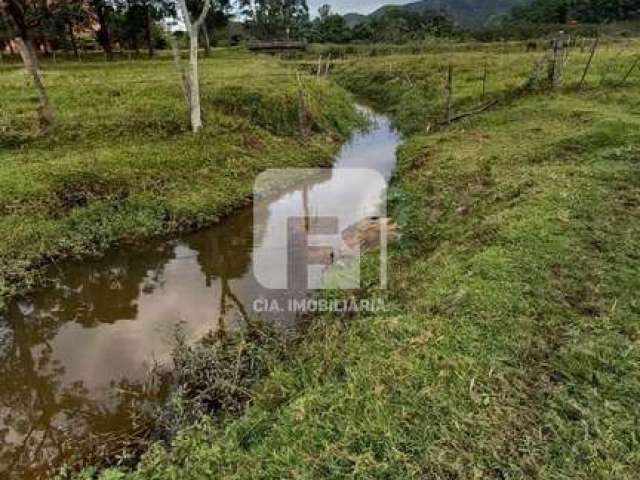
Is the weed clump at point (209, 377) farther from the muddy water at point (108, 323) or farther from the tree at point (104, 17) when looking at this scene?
the tree at point (104, 17)

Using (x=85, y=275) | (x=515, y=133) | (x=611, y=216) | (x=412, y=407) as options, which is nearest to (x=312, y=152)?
(x=515, y=133)

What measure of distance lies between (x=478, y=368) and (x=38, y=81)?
40.5 ft

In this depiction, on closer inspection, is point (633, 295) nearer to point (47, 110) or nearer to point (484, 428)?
point (484, 428)

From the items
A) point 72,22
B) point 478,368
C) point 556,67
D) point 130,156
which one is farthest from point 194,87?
point 72,22

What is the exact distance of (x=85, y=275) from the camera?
8.09 meters

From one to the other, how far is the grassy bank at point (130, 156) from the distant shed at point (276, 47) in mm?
27617

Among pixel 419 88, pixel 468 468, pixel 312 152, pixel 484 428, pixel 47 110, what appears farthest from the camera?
pixel 419 88

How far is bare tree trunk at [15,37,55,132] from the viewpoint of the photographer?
1165 cm

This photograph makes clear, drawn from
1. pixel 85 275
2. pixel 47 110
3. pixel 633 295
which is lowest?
pixel 85 275

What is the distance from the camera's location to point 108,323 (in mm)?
6828

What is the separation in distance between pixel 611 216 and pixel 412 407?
4791 millimetres

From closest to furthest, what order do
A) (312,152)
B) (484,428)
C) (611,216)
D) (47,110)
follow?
(484,428) → (611,216) → (47,110) → (312,152)

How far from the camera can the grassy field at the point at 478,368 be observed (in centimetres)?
359

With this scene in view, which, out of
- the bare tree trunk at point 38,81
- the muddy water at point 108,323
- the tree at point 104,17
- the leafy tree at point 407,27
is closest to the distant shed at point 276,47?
the leafy tree at point 407,27
